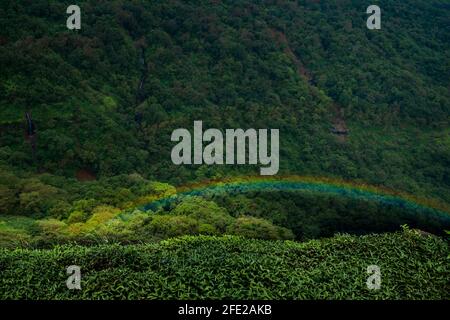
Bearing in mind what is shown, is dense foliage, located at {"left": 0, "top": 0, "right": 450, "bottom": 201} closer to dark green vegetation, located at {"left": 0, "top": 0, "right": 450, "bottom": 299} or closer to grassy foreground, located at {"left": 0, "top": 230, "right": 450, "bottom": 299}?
dark green vegetation, located at {"left": 0, "top": 0, "right": 450, "bottom": 299}

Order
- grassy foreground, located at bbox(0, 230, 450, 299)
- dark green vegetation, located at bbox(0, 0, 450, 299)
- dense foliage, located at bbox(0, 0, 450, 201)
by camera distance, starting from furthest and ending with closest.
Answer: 1. dense foliage, located at bbox(0, 0, 450, 201)
2. dark green vegetation, located at bbox(0, 0, 450, 299)
3. grassy foreground, located at bbox(0, 230, 450, 299)

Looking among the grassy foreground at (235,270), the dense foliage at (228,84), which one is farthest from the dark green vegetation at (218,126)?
the dense foliage at (228,84)

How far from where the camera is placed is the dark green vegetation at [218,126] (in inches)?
301

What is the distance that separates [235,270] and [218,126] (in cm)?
2850

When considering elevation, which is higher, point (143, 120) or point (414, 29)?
point (414, 29)

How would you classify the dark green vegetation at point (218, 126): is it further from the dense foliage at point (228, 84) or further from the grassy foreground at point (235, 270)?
the dense foliage at point (228, 84)

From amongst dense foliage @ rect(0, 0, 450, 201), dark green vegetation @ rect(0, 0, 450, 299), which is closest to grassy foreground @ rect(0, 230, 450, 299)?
dark green vegetation @ rect(0, 0, 450, 299)

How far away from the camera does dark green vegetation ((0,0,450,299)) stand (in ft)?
25.1

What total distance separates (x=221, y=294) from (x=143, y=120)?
27.7 meters

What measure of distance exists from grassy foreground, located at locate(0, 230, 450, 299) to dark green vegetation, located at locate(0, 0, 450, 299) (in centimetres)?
3

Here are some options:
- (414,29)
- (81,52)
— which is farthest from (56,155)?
(414,29)

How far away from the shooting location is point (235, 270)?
7.38m

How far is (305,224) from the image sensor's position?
1755cm

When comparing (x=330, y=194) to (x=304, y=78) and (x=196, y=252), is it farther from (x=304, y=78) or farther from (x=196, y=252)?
(x=304, y=78)
